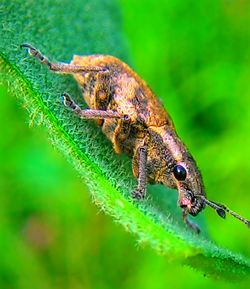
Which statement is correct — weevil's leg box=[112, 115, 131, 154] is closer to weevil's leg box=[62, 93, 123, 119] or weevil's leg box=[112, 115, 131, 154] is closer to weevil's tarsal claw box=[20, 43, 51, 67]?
weevil's leg box=[62, 93, 123, 119]

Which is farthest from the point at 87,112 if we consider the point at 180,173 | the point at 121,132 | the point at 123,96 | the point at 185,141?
the point at 185,141

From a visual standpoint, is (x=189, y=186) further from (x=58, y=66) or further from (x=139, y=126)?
(x=58, y=66)

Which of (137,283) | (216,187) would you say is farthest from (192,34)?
(137,283)

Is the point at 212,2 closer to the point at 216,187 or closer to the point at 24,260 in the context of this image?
the point at 216,187

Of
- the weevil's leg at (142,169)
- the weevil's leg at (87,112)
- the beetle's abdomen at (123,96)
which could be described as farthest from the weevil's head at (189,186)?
the weevil's leg at (87,112)

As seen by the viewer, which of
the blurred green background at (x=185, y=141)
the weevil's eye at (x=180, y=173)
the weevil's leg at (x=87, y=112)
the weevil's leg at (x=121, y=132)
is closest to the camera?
the weevil's leg at (x=87, y=112)

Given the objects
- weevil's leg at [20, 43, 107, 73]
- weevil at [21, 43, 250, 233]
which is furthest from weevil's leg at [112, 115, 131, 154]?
weevil's leg at [20, 43, 107, 73]

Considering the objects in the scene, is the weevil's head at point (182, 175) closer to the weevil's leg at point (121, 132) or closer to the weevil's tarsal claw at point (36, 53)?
the weevil's leg at point (121, 132)
